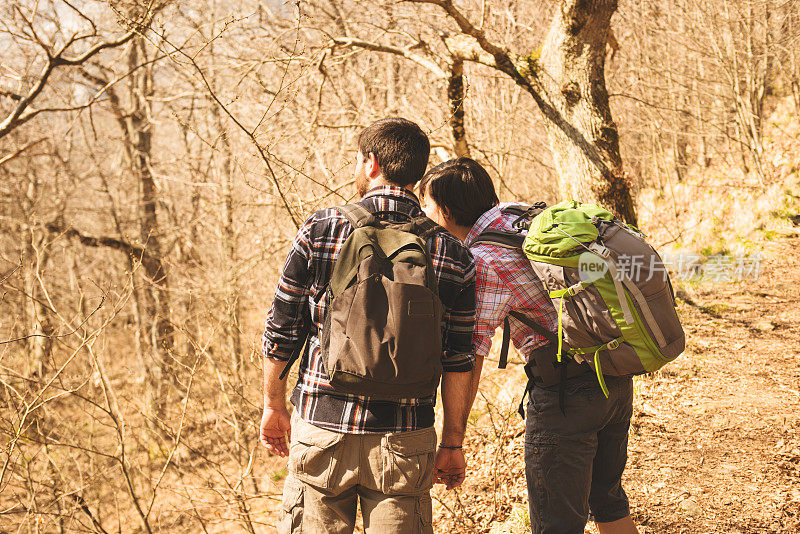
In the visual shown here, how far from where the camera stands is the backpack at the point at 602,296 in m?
2.04

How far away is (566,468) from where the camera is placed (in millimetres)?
2090

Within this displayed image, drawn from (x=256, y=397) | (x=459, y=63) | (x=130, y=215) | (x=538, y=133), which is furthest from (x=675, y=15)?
(x=130, y=215)

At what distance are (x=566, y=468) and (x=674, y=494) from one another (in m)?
1.93

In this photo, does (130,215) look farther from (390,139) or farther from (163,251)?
(390,139)

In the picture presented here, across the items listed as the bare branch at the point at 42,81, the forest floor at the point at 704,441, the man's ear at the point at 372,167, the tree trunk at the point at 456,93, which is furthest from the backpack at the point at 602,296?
the bare branch at the point at 42,81

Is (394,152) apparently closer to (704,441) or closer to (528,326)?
(528,326)

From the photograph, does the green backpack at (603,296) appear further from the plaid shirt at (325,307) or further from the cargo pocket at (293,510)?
the cargo pocket at (293,510)

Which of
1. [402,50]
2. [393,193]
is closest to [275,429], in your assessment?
[393,193]

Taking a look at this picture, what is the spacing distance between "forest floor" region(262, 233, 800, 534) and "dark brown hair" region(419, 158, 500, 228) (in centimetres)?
193

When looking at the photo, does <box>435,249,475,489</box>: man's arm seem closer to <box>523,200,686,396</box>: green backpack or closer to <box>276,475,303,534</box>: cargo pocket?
<box>523,200,686,396</box>: green backpack

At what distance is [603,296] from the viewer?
2051mm

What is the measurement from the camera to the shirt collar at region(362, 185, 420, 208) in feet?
6.44

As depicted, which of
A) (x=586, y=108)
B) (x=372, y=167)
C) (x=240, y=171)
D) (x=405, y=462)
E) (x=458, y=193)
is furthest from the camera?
(x=240, y=171)

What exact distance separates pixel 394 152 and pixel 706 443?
133 inches
